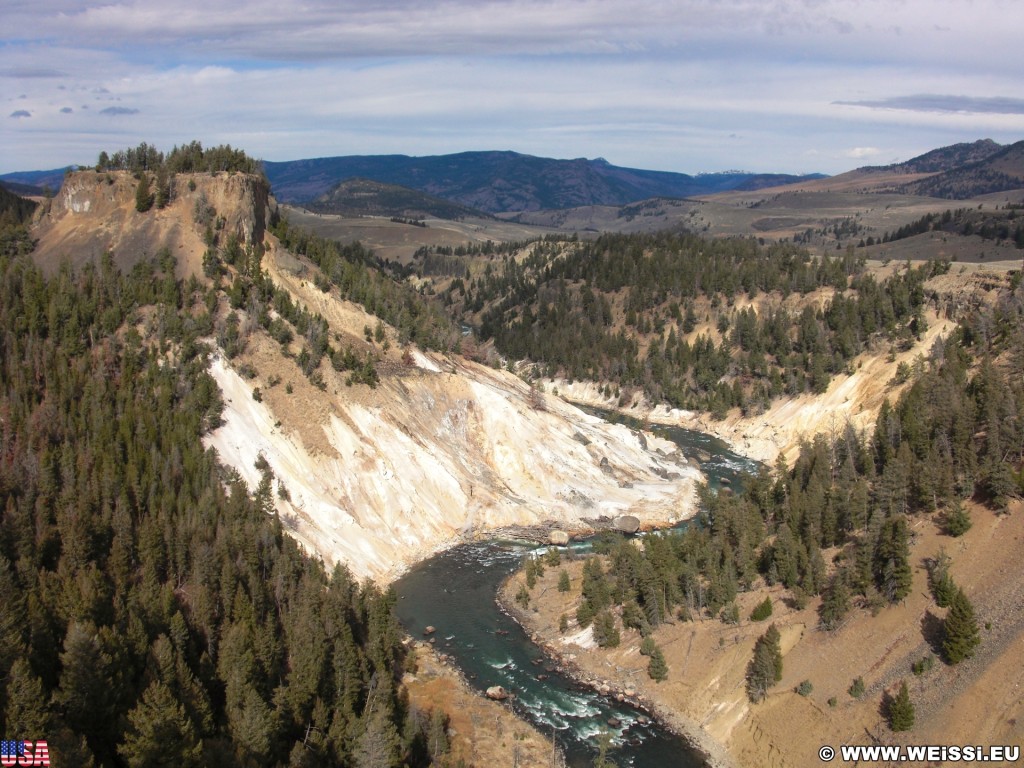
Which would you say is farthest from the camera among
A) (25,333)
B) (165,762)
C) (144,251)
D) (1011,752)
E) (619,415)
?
(619,415)

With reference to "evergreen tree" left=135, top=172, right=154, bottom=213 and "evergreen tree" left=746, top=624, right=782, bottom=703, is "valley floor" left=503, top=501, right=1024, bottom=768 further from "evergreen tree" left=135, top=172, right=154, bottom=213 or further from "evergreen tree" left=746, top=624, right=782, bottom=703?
"evergreen tree" left=135, top=172, right=154, bottom=213

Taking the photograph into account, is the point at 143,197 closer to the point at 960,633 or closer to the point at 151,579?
the point at 151,579

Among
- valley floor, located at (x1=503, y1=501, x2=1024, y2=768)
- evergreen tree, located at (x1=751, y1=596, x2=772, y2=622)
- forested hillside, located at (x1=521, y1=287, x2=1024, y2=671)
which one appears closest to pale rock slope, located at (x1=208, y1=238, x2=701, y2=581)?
forested hillside, located at (x1=521, y1=287, x2=1024, y2=671)

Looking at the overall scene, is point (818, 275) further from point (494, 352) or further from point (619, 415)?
point (494, 352)

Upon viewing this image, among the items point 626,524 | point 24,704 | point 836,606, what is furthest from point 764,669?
point 24,704

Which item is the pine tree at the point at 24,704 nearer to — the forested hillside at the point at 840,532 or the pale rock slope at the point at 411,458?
the pale rock slope at the point at 411,458

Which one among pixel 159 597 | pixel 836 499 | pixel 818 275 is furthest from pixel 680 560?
pixel 818 275

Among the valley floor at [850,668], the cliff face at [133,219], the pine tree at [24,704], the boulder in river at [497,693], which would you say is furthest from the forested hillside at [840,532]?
the cliff face at [133,219]
